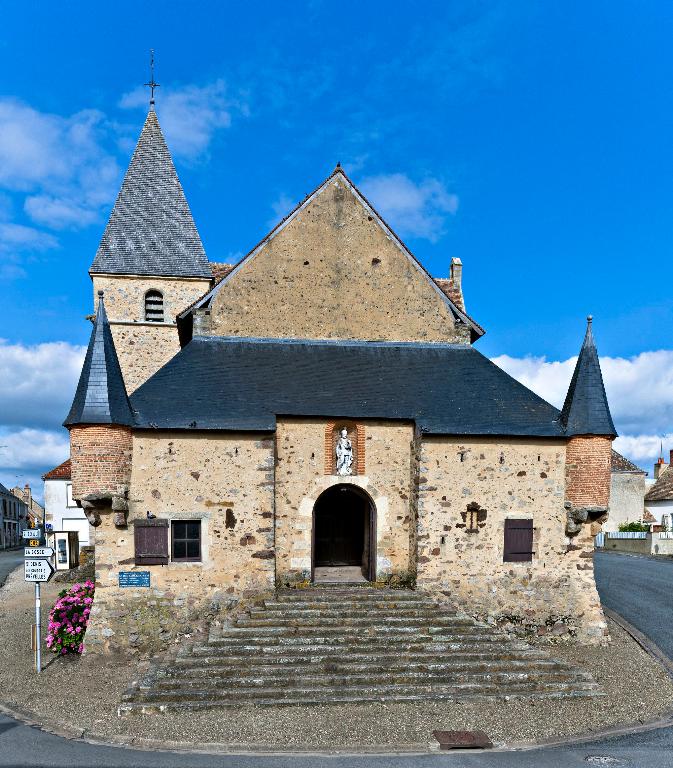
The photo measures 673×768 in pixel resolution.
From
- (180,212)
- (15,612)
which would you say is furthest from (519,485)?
(180,212)

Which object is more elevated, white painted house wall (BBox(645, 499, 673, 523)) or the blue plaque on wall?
the blue plaque on wall

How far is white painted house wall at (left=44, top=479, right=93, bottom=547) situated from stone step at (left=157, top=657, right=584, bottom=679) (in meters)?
18.4

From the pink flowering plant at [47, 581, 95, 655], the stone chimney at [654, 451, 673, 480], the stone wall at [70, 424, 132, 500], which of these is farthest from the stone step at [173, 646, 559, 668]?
the stone chimney at [654, 451, 673, 480]

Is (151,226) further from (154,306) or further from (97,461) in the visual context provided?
(97,461)

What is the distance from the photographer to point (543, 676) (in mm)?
9789

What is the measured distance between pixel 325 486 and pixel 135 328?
11147 millimetres

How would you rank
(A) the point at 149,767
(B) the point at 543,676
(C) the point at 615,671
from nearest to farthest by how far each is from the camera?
1. (A) the point at 149,767
2. (B) the point at 543,676
3. (C) the point at 615,671

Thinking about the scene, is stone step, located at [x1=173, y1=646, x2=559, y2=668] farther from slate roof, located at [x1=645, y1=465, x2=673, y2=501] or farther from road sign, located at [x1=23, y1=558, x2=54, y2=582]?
slate roof, located at [x1=645, y1=465, x2=673, y2=501]

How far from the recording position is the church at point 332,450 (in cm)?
1110

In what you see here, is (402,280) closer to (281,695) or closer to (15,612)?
(281,695)

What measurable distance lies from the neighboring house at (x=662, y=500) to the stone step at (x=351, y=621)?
1114 inches

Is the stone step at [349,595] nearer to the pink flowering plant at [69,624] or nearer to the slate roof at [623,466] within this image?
the pink flowering plant at [69,624]

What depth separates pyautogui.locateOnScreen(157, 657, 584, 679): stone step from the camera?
30.8ft

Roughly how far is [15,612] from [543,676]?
14.2 m
